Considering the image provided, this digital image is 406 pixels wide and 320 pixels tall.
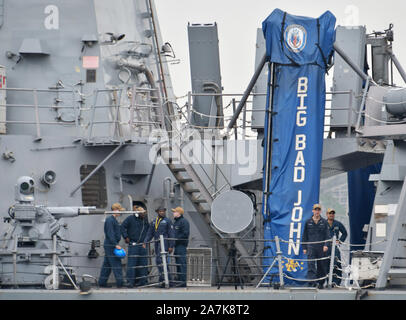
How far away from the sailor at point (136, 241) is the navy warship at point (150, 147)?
0.51 m

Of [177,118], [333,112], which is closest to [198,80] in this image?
[177,118]

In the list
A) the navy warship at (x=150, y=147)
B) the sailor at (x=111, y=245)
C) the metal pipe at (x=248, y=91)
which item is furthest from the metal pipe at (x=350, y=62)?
the sailor at (x=111, y=245)

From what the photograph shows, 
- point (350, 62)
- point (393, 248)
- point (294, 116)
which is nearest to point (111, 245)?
point (294, 116)

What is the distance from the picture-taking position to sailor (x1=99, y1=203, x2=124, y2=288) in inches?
670

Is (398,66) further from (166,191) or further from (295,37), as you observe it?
(166,191)

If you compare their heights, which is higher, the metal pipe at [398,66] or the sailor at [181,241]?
the metal pipe at [398,66]

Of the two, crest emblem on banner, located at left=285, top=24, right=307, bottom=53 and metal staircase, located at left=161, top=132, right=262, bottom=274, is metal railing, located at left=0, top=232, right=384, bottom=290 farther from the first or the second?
crest emblem on banner, located at left=285, top=24, right=307, bottom=53

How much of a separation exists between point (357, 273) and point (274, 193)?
108 inches

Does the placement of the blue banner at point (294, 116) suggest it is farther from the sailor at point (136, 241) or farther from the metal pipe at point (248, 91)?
the sailor at point (136, 241)

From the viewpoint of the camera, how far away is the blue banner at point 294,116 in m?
18.1

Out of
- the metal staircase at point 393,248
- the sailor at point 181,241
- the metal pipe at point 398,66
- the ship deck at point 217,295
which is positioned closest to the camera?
the ship deck at point 217,295

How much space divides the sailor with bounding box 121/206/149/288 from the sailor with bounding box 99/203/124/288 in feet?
0.68

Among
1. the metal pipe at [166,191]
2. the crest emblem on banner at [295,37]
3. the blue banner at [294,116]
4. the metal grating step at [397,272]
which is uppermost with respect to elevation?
the crest emblem on banner at [295,37]

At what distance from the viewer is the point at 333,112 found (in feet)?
67.1
